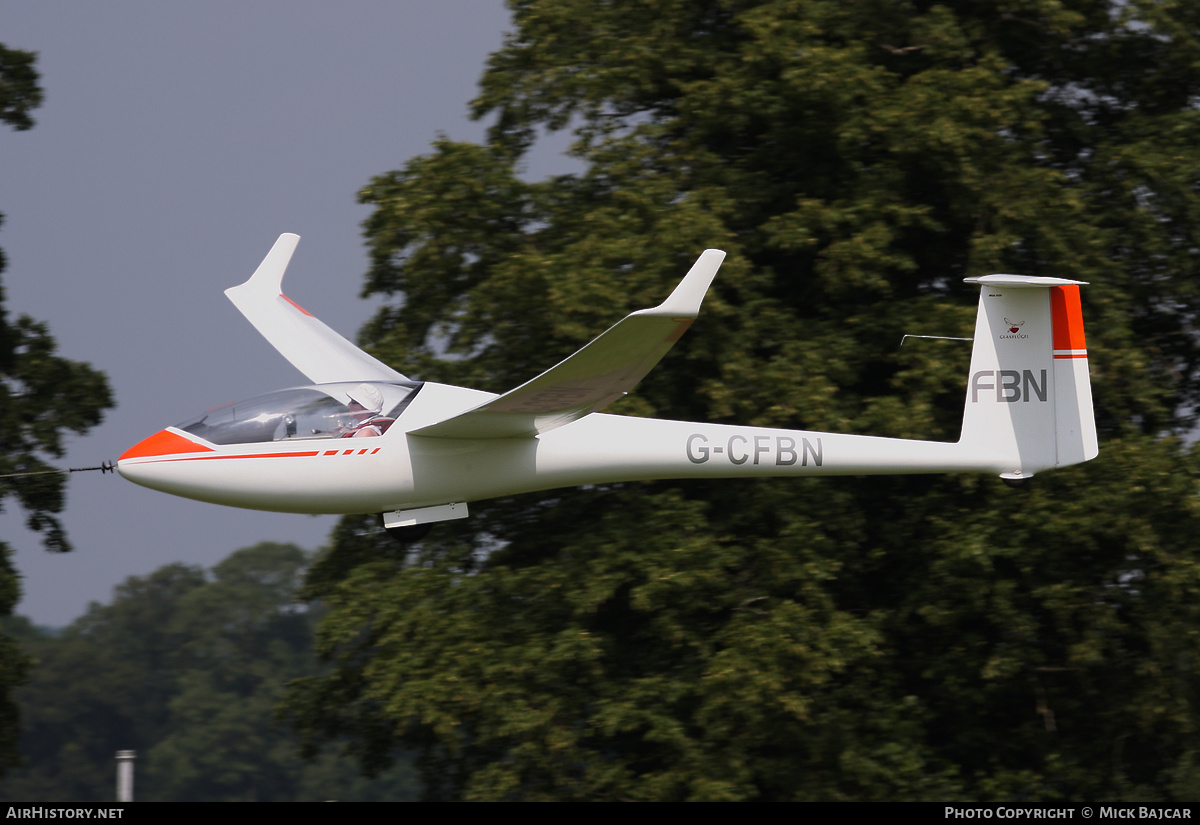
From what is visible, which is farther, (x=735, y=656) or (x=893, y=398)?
(x=893, y=398)

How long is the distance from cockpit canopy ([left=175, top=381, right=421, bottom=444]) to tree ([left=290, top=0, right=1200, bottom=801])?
13.7ft

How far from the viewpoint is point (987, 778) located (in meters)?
14.7

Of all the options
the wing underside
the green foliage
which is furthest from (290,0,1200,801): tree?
the green foliage

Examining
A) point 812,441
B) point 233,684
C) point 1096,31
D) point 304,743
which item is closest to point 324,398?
point 812,441

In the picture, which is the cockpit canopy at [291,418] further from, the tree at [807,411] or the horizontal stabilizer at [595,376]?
the tree at [807,411]

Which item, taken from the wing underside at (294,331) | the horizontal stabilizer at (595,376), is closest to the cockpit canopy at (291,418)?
the horizontal stabilizer at (595,376)

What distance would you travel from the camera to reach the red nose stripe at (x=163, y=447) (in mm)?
9523

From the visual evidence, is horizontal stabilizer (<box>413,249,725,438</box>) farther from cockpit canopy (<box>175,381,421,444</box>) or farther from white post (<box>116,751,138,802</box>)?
white post (<box>116,751,138,802</box>)

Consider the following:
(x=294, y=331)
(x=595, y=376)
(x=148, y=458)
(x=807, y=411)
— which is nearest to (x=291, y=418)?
(x=148, y=458)

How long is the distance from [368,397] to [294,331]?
11.5ft

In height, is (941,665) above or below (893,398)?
below

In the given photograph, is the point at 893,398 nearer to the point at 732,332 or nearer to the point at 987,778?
the point at 732,332

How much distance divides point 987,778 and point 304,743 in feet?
29.7

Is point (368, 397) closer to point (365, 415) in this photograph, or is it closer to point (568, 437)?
point (365, 415)
